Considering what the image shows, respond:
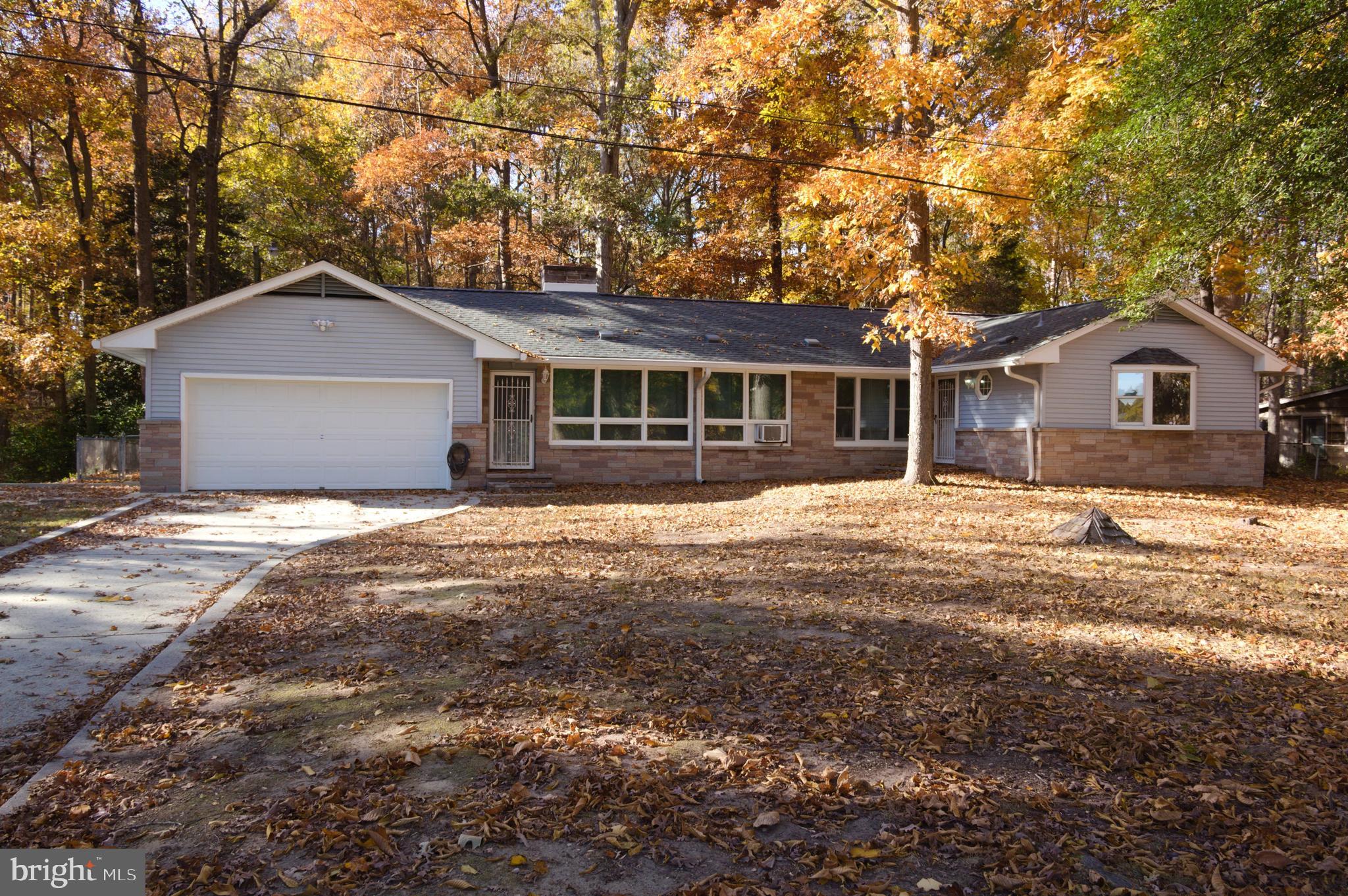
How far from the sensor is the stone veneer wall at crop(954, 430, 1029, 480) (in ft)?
55.7

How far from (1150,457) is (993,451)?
10.1 feet

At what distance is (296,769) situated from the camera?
11.5ft

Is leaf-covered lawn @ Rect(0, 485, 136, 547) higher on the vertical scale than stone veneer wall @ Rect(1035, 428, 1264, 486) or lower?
lower

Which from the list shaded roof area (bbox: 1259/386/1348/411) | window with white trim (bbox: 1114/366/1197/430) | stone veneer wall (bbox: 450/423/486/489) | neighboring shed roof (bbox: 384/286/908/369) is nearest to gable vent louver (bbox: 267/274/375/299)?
neighboring shed roof (bbox: 384/286/908/369)

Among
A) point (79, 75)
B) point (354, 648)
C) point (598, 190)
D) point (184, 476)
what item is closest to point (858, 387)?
point (598, 190)

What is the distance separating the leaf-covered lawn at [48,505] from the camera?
9781mm

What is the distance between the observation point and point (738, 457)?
58.0 feet

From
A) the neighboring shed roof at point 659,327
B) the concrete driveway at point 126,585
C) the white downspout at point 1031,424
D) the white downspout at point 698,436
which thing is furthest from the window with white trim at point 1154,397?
the concrete driveway at point 126,585

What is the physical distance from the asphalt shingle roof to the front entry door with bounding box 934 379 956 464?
2.30ft

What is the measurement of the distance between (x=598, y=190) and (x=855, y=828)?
2202 cm

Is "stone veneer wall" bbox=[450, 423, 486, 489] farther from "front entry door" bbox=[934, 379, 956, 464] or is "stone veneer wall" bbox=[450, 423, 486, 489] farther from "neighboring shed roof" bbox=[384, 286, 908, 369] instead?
"front entry door" bbox=[934, 379, 956, 464]

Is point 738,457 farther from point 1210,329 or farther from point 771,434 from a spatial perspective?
point 1210,329

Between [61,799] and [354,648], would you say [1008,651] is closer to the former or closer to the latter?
[354,648]

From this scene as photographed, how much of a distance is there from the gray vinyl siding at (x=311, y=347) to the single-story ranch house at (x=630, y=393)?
0.09 feet
